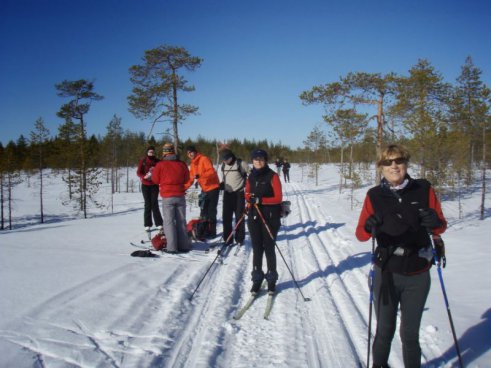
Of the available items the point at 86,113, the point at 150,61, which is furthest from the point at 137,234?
the point at 86,113

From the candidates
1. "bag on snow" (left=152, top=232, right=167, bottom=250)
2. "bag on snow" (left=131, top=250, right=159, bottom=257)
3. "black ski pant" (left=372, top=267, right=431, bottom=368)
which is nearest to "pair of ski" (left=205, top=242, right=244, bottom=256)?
"bag on snow" (left=152, top=232, right=167, bottom=250)

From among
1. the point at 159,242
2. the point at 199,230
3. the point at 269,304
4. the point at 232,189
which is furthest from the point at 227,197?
the point at 269,304

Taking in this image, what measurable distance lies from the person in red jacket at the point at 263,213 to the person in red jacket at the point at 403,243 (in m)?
2.16

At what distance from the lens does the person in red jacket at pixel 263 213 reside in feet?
15.4

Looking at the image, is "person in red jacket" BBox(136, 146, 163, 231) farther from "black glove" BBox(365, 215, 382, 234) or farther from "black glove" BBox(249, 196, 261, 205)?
"black glove" BBox(365, 215, 382, 234)

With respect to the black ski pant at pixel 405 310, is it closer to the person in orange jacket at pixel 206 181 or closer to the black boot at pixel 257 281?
the black boot at pixel 257 281

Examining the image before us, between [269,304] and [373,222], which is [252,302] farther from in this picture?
[373,222]

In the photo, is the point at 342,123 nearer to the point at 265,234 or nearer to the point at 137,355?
the point at 265,234

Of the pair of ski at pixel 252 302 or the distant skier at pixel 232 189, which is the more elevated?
the distant skier at pixel 232 189

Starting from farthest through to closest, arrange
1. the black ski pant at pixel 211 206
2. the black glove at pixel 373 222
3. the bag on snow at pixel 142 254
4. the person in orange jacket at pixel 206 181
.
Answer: the black ski pant at pixel 211 206 → the person in orange jacket at pixel 206 181 → the bag on snow at pixel 142 254 → the black glove at pixel 373 222

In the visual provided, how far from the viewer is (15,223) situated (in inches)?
1005

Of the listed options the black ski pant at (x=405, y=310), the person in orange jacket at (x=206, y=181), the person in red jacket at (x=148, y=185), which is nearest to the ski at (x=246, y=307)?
the black ski pant at (x=405, y=310)

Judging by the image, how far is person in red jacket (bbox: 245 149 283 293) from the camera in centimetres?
471

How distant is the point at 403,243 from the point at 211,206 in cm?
583
